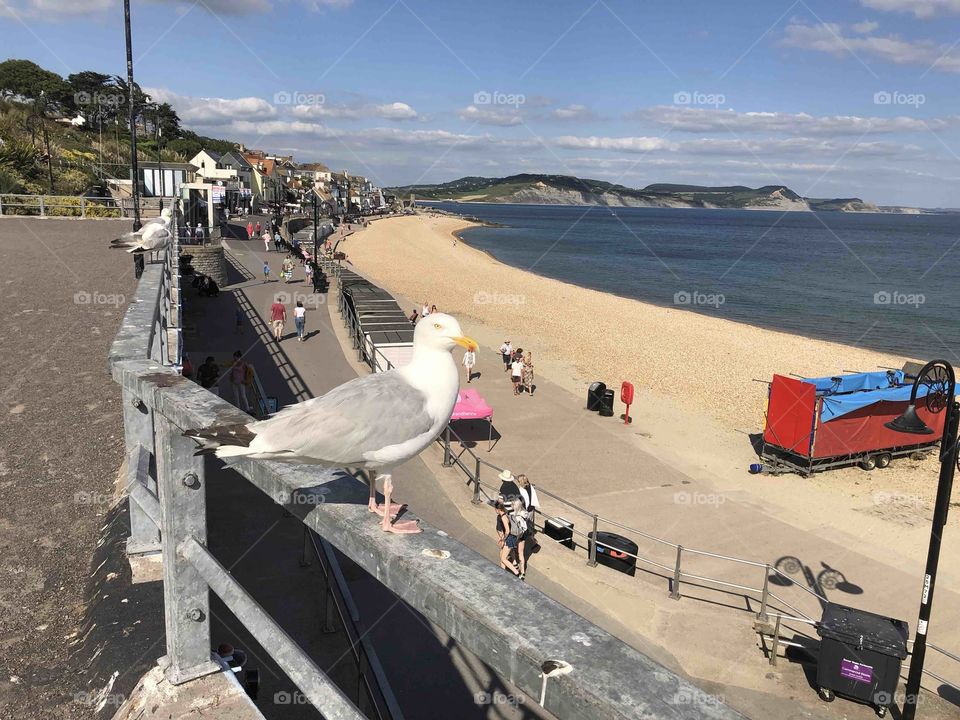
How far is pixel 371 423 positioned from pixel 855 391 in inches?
821

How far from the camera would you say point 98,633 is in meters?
3.69

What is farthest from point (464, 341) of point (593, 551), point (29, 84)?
point (29, 84)

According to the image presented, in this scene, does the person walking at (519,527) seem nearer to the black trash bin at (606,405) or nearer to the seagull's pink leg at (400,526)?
the seagull's pink leg at (400,526)

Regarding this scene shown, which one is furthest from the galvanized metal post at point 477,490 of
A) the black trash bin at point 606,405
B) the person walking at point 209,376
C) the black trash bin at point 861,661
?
the black trash bin at point 606,405

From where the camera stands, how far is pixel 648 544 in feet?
47.5

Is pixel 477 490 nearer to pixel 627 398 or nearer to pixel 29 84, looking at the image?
pixel 627 398

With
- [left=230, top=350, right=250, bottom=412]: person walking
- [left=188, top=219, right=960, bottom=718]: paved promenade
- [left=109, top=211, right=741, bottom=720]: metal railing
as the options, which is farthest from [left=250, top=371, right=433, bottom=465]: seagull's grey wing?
A: [left=230, top=350, right=250, bottom=412]: person walking

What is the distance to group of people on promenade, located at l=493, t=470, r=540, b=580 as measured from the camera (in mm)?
11781

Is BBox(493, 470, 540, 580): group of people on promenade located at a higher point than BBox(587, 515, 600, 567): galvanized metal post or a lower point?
higher

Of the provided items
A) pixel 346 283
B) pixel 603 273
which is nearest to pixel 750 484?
pixel 346 283

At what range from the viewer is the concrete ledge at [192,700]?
8.54ft

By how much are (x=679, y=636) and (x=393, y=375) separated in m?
9.54

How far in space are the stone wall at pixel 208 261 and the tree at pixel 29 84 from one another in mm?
56990

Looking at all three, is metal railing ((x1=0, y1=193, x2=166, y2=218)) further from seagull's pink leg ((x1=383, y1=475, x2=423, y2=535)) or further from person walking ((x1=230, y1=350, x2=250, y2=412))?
seagull's pink leg ((x1=383, y1=475, x2=423, y2=535))
